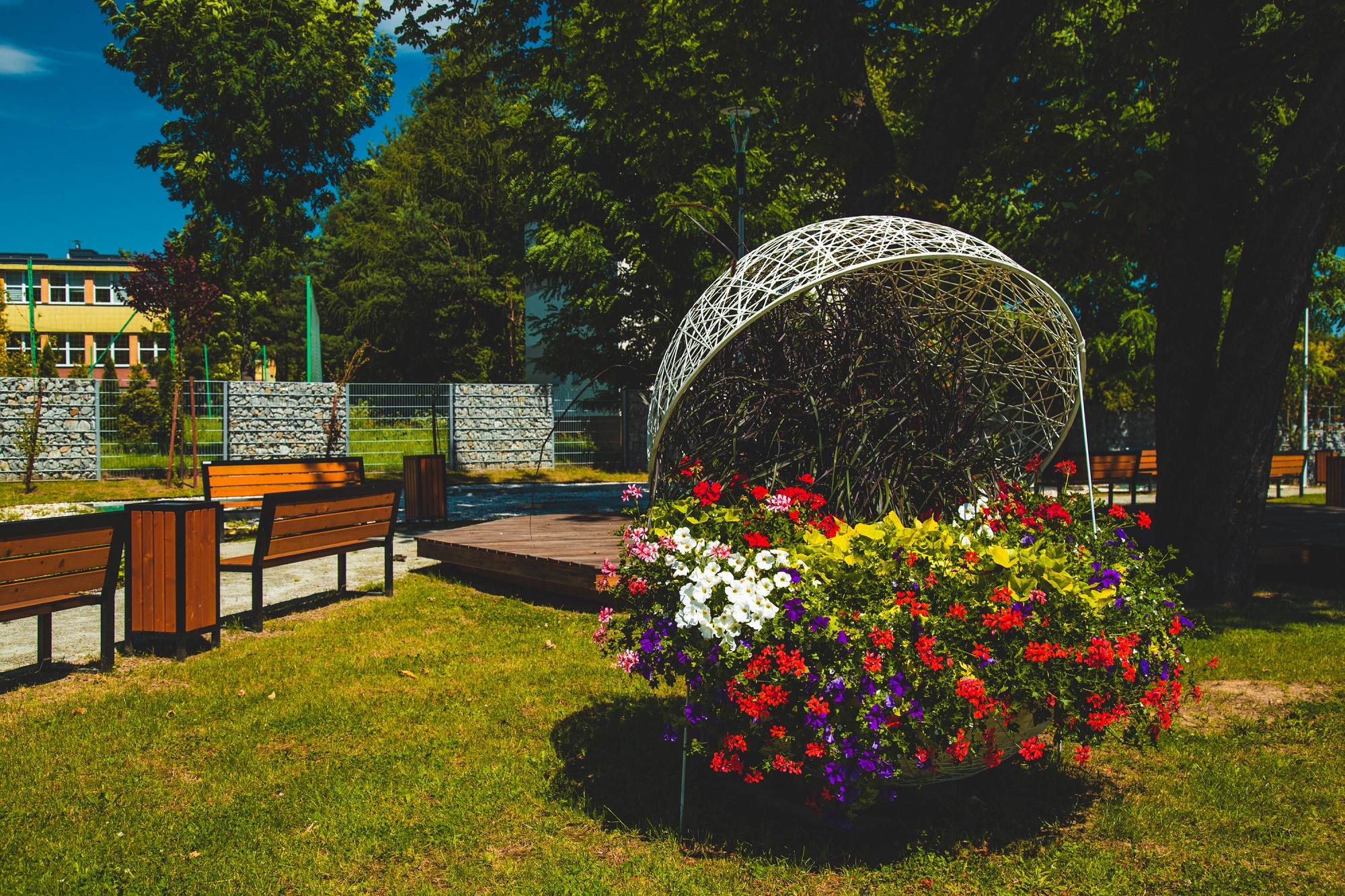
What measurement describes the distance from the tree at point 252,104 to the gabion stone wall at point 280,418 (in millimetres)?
12150

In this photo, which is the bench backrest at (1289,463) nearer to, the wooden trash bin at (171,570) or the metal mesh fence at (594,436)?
the metal mesh fence at (594,436)

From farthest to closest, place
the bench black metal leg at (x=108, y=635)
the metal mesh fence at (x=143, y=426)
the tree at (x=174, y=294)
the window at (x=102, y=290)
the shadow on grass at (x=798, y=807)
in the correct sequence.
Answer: the window at (x=102, y=290) < the tree at (x=174, y=294) < the metal mesh fence at (x=143, y=426) < the bench black metal leg at (x=108, y=635) < the shadow on grass at (x=798, y=807)

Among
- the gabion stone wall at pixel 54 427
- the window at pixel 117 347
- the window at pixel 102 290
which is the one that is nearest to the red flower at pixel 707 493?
the gabion stone wall at pixel 54 427

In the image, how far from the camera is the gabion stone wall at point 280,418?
18.6 meters

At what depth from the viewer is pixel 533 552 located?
717cm

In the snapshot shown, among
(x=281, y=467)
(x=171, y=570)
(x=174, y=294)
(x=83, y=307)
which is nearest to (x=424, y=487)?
(x=281, y=467)

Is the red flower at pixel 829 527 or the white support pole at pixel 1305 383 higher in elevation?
the white support pole at pixel 1305 383

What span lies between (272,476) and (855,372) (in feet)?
25.7

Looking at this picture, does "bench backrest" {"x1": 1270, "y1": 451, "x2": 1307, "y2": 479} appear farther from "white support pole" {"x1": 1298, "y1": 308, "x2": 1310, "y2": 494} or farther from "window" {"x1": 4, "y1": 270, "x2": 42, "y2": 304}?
"window" {"x1": 4, "y1": 270, "x2": 42, "y2": 304}

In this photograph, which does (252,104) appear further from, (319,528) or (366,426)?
(319,528)

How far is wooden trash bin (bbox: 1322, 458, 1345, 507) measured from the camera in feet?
42.9

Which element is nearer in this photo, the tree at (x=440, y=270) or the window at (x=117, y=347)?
the tree at (x=440, y=270)

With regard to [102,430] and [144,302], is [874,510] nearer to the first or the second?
[102,430]

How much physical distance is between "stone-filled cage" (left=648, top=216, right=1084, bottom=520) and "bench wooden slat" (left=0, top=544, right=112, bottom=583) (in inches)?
132
